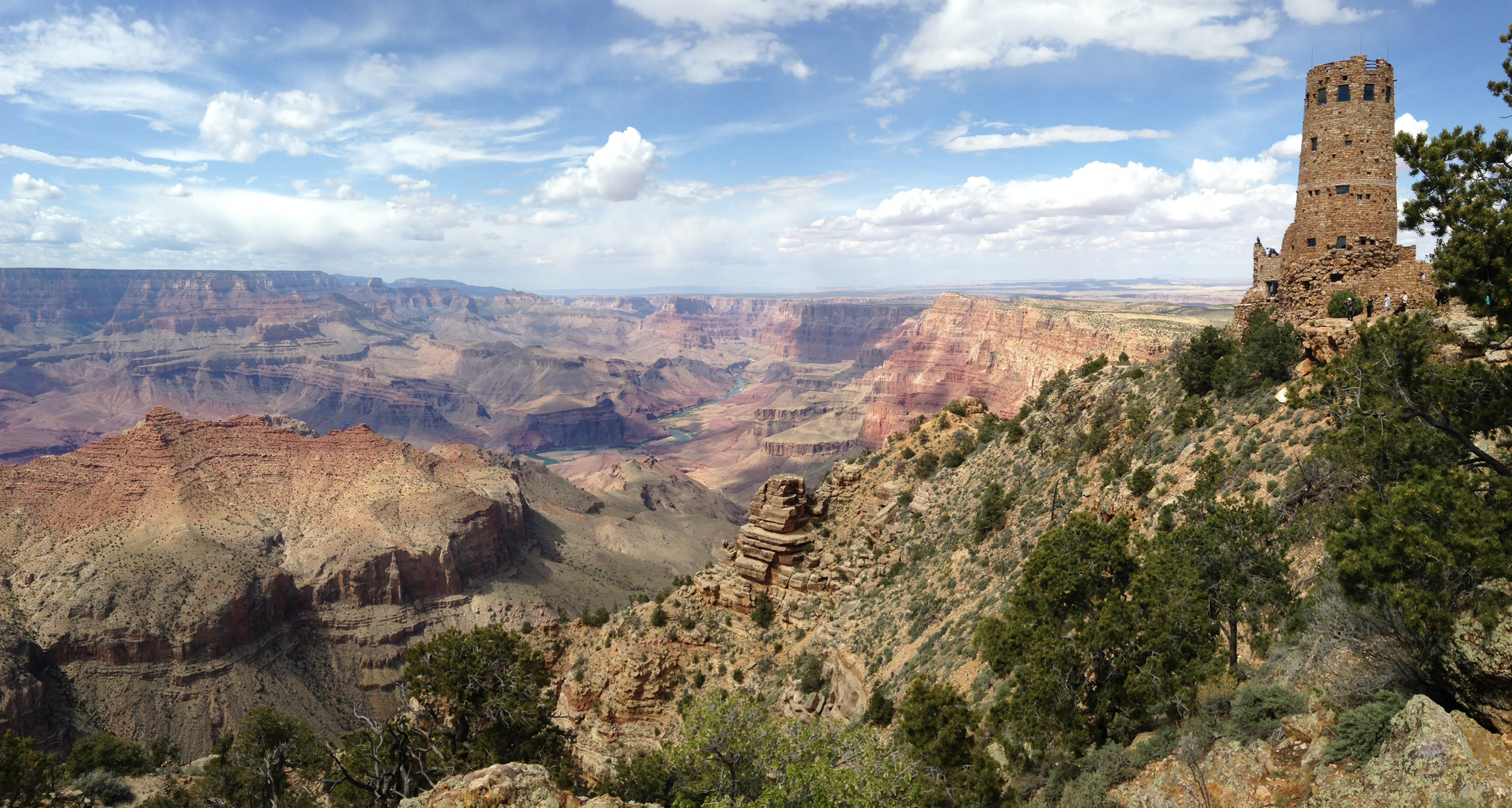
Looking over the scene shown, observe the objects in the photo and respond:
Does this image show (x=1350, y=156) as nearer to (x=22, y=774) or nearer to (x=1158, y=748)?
(x=1158, y=748)

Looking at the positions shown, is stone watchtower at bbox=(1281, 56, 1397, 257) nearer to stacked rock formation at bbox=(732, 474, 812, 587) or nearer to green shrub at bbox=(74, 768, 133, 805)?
stacked rock formation at bbox=(732, 474, 812, 587)

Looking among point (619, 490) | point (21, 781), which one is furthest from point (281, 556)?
point (619, 490)

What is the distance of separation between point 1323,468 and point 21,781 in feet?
159

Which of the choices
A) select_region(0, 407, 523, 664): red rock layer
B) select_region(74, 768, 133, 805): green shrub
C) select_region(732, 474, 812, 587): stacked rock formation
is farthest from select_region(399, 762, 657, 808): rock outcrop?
select_region(0, 407, 523, 664): red rock layer

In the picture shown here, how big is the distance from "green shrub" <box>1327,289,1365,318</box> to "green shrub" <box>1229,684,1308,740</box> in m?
17.0

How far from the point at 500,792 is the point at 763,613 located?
27121 mm

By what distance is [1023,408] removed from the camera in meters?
49.1

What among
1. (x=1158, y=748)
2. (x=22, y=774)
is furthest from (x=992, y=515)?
(x=22, y=774)

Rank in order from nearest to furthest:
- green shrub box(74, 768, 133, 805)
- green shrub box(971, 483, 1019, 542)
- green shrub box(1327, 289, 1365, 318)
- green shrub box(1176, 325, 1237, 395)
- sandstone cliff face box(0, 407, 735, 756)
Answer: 1. green shrub box(1327, 289, 1365, 318)
2. green shrub box(1176, 325, 1237, 395)
3. green shrub box(971, 483, 1019, 542)
4. green shrub box(74, 768, 133, 805)
5. sandstone cliff face box(0, 407, 735, 756)

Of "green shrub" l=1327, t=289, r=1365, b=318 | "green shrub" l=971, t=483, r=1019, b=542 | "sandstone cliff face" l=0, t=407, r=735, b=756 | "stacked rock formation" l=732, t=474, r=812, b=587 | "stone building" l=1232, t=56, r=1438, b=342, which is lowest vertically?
"sandstone cliff face" l=0, t=407, r=735, b=756

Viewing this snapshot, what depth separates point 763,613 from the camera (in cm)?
3847

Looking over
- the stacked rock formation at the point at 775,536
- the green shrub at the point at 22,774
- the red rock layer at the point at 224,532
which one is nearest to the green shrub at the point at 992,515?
the stacked rock formation at the point at 775,536

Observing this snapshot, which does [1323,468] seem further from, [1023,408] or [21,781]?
[21,781]

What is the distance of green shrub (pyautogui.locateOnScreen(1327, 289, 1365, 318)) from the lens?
23359 mm
